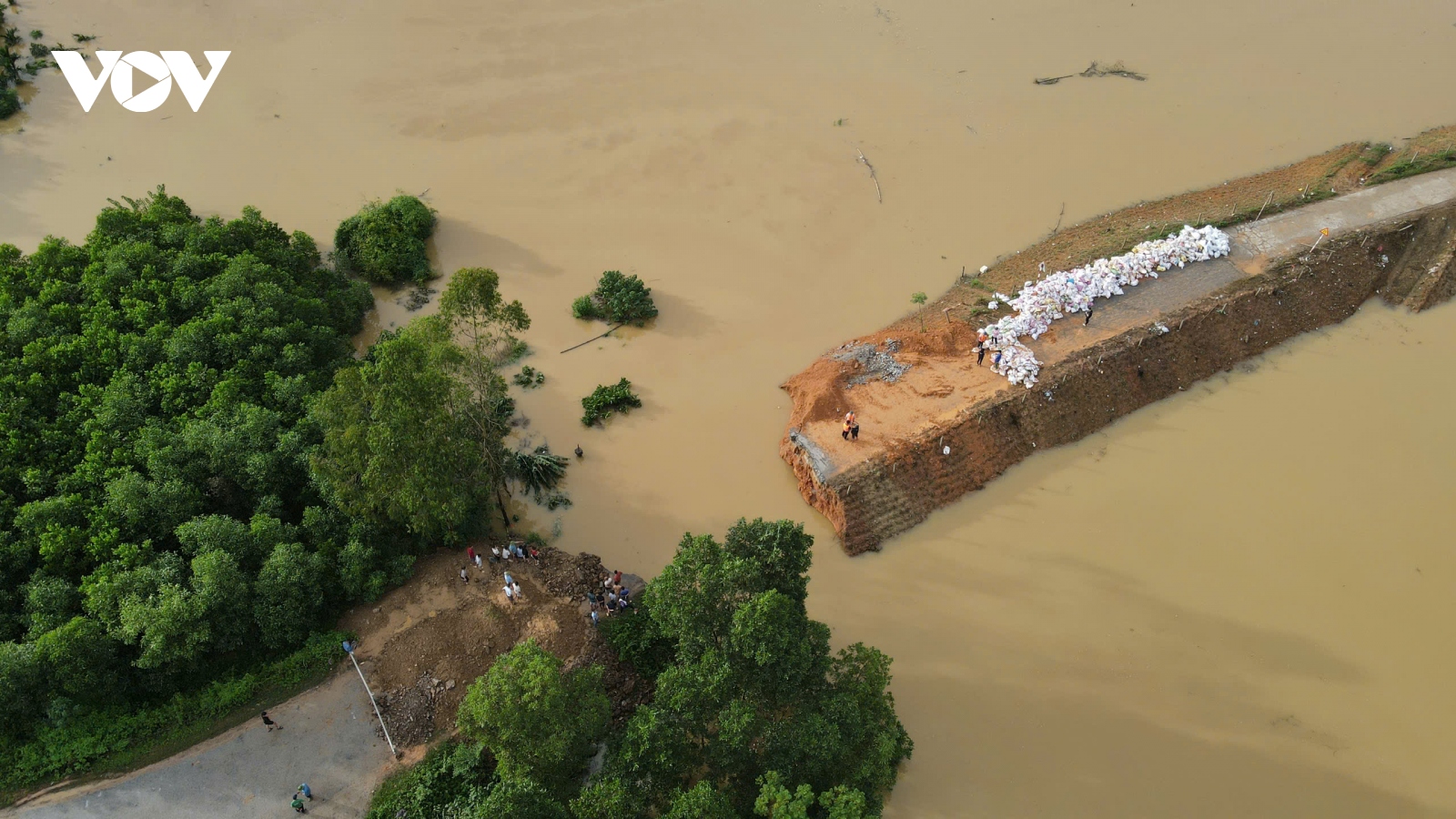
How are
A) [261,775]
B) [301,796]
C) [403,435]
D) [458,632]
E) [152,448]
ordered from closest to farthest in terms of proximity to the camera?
[301,796], [261,775], [403,435], [458,632], [152,448]

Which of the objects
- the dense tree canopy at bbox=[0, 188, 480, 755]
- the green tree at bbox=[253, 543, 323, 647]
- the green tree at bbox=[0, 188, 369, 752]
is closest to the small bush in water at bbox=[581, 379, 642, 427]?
the dense tree canopy at bbox=[0, 188, 480, 755]

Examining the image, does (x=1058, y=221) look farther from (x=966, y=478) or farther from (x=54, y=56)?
(x=54, y=56)

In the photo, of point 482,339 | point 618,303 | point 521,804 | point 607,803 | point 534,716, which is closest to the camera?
point 521,804

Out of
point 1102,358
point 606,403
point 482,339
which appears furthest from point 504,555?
point 1102,358

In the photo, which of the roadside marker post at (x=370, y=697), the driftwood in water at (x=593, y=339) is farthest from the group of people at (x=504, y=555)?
the driftwood in water at (x=593, y=339)

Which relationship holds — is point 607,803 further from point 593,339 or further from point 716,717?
point 593,339

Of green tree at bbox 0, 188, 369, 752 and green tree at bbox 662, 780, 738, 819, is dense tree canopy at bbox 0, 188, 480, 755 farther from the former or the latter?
green tree at bbox 662, 780, 738, 819
